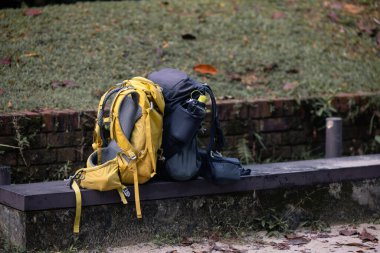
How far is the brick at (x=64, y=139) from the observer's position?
6199 millimetres

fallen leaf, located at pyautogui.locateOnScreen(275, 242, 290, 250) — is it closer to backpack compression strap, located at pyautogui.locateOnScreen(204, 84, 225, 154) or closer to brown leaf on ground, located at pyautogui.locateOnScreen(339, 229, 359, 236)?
brown leaf on ground, located at pyautogui.locateOnScreen(339, 229, 359, 236)

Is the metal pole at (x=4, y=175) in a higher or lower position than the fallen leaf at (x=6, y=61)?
lower

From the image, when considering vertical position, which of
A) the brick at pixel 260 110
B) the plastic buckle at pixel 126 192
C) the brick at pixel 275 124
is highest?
the brick at pixel 260 110

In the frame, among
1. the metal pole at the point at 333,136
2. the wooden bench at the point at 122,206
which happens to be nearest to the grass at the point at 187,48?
the metal pole at the point at 333,136

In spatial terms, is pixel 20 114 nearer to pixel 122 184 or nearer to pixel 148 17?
pixel 122 184

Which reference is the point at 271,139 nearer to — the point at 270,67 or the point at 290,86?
the point at 290,86

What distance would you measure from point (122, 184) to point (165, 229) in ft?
1.73

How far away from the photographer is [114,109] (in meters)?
5.14

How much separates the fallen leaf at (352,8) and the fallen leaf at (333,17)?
27 centimetres

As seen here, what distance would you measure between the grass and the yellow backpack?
1367mm

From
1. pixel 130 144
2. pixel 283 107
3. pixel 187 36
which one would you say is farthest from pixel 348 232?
pixel 187 36

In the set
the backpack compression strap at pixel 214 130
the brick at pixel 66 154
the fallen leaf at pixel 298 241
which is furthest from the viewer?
the brick at pixel 66 154

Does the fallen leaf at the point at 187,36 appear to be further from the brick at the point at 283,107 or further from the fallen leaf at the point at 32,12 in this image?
the fallen leaf at the point at 32,12

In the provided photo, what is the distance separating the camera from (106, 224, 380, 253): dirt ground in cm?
539
